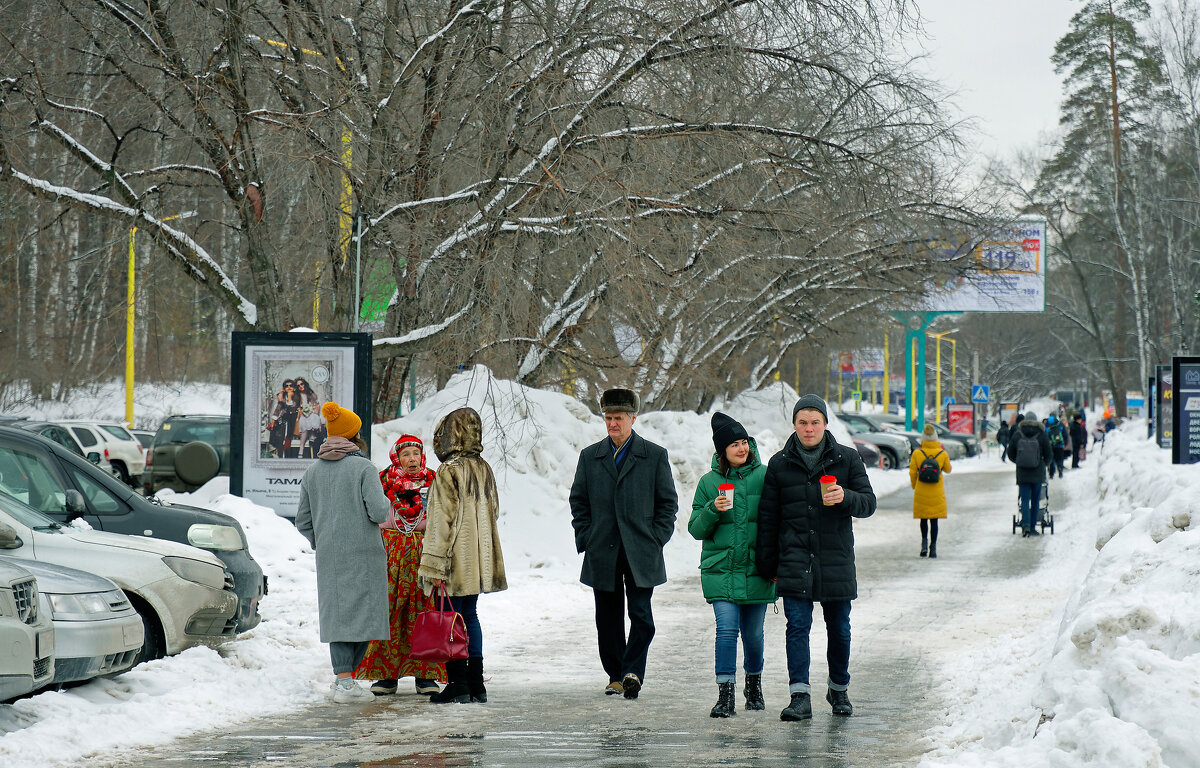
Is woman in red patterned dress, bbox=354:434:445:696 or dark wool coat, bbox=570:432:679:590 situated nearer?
dark wool coat, bbox=570:432:679:590

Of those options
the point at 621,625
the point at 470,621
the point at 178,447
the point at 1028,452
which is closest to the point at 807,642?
the point at 621,625

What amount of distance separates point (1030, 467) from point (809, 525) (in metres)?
12.7

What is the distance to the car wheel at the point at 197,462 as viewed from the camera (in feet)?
49.4

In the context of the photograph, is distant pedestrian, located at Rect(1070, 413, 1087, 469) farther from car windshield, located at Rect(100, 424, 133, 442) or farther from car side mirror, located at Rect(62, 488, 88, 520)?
car side mirror, located at Rect(62, 488, 88, 520)

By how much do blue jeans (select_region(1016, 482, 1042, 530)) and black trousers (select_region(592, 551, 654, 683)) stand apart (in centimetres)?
1239

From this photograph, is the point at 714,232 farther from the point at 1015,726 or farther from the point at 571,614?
the point at 1015,726

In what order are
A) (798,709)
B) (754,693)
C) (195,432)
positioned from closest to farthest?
(798,709) → (754,693) → (195,432)

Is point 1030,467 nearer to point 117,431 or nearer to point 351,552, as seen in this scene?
point 351,552

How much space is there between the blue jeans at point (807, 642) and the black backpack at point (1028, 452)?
40.5ft

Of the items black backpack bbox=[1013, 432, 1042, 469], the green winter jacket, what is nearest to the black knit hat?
the green winter jacket

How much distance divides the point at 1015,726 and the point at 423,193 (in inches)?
415

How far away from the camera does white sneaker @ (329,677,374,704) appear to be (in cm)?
745

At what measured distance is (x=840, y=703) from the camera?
7059 millimetres

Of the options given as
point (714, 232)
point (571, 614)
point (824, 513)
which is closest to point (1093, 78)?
point (714, 232)
